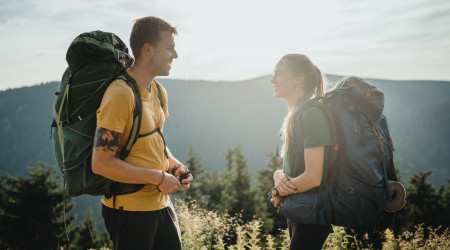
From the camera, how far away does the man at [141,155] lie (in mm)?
1698

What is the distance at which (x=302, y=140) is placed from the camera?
7.14ft

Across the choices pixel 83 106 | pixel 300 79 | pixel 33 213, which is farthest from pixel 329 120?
pixel 33 213

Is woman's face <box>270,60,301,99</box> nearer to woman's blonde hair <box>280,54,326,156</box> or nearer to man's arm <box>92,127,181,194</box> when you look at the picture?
woman's blonde hair <box>280,54,326,156</box>

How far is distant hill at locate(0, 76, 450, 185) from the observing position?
142 m

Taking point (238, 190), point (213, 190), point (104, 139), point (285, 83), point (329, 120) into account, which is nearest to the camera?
point (104, 139)

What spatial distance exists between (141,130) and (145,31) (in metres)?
0.71

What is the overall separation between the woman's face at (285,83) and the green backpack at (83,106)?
133 centimetres

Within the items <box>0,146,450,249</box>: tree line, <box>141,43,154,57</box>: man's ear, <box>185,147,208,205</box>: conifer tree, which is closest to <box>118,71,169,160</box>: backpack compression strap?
<box>141,43,154,57</box>: man's ear

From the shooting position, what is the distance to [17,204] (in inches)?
901

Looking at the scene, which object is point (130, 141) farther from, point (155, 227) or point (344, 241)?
point (344, 241)

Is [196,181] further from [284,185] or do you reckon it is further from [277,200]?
[284,185]

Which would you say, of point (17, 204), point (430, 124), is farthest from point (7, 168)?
point (430, 124)

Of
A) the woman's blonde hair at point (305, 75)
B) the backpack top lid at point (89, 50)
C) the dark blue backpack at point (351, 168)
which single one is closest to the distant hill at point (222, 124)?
the woman's blonde hair at point (305, 75)

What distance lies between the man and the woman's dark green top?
937 mm
